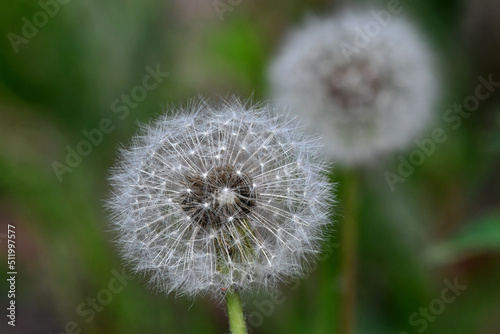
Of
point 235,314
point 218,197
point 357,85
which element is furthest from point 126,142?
point 235,314

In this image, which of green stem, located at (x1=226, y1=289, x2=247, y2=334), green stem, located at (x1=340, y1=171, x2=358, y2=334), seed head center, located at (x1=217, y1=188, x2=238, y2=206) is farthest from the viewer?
green stem, located at (x1=340, y1=171, x2=358, y2=334)

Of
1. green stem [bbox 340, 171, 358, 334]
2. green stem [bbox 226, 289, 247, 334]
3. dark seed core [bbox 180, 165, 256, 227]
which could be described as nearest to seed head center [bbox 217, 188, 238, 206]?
dark seed core [bbox 180, 165, 256, 227]

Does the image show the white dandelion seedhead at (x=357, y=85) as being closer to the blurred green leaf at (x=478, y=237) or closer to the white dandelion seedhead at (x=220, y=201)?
the blurred green leaf at (x=478, y=237)

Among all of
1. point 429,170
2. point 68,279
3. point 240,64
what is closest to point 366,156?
point 429,170

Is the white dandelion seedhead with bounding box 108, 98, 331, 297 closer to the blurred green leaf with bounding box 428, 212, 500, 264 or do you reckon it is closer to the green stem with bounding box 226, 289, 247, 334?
the green stem with bounding box 226, 289, 247, 334

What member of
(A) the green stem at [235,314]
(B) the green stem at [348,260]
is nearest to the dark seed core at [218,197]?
(A) the green stem at [235,314]

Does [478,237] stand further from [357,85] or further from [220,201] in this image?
[220,201]
